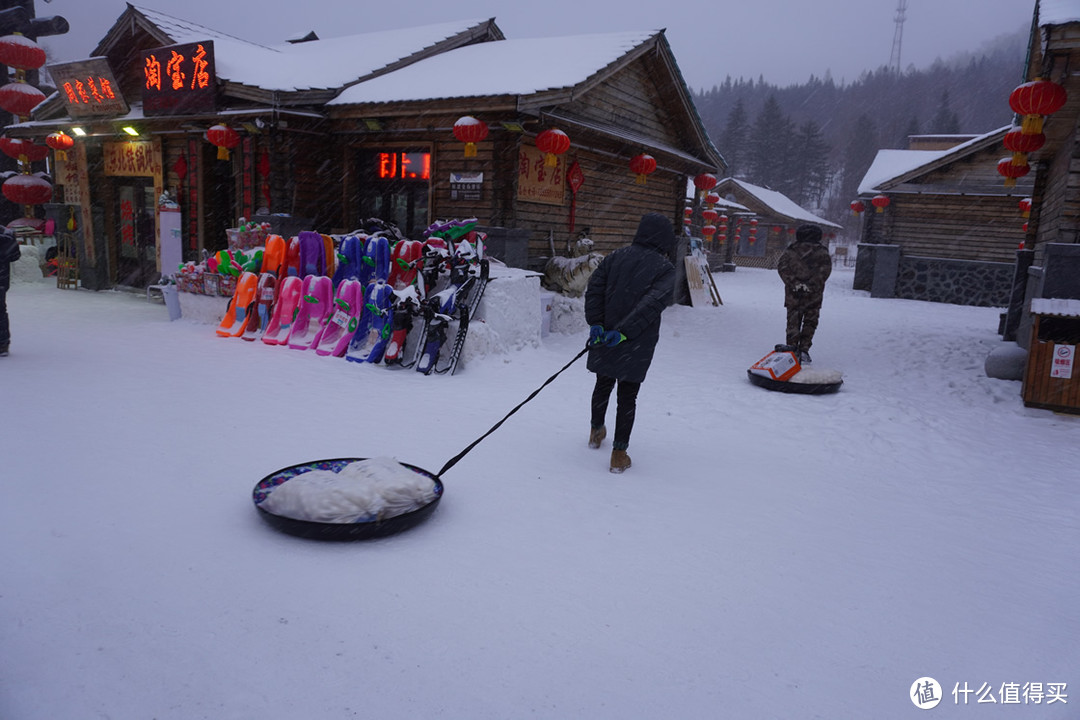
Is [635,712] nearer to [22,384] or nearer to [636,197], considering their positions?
[22,384]

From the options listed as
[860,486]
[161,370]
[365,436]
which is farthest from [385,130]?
[860,486]

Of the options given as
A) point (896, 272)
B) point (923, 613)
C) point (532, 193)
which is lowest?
point (923, 613)

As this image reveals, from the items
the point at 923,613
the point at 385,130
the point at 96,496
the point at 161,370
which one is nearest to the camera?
the point at 923,613

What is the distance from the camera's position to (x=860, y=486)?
4586 millimetres

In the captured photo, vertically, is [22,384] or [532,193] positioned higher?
[532,193]

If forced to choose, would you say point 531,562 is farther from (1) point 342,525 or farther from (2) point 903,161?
(2) point 903,161

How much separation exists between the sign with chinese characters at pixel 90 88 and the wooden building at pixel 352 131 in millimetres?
35

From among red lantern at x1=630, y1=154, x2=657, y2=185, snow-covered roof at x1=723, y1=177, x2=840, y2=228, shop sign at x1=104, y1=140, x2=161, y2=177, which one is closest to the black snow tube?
red lantern at x1=630, y1=154, x2=657, y2=185

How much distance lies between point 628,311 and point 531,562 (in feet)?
6.73

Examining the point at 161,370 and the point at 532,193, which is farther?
the point at 532,193

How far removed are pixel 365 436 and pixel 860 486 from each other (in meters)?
3.73

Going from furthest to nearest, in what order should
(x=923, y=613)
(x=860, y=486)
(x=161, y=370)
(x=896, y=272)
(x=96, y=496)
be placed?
1. (x=896, y=272)
2. (x=161, y=370)
3. (x=860, y=486)
4. (x=96, y=496)
5. (x=923, y=613)

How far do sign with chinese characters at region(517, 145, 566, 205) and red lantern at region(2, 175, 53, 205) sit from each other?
38.8 feet

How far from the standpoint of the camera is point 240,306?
8.70 metres
